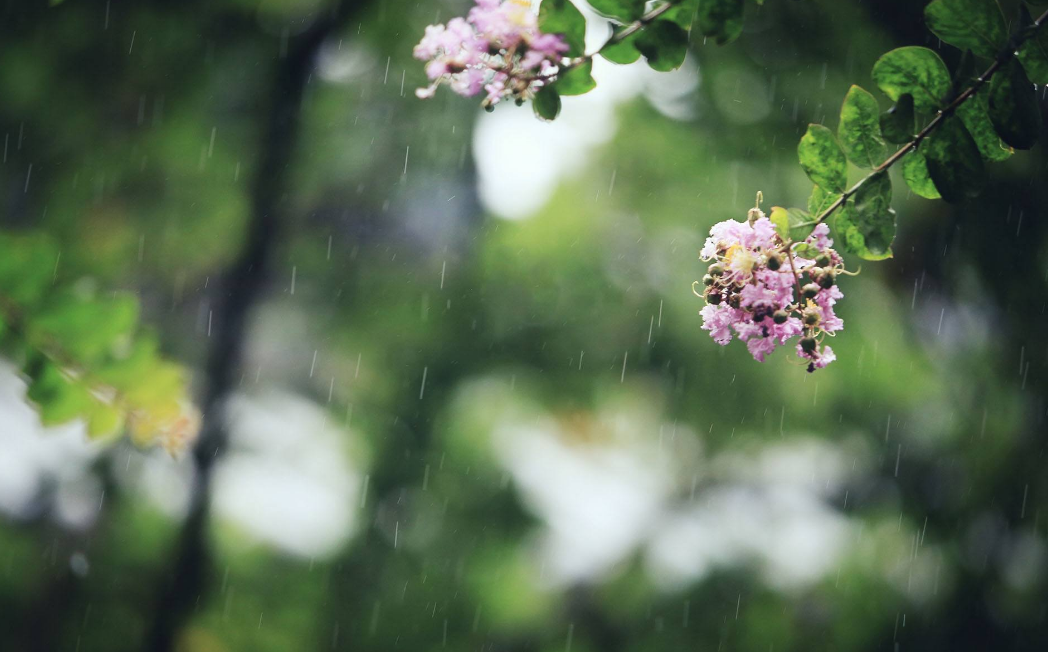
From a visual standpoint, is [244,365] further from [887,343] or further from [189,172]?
[887,343]

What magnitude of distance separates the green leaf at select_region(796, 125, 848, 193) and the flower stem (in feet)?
0.07

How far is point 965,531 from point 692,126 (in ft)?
10.3

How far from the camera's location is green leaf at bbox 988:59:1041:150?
821 millimetres

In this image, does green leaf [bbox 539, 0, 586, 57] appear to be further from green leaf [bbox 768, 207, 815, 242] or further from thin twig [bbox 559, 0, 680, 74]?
green leaf [bbox 768, 207, 815, 242]

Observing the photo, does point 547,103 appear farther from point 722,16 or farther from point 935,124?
point 935,124

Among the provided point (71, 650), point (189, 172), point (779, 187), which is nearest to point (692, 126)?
point (779, 187)

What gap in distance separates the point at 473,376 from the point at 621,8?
192 inches

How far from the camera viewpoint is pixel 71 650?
527 centimetres

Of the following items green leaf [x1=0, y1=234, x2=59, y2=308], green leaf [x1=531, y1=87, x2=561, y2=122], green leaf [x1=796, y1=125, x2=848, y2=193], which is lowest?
green leaf [x1=0, y1=234, x2=59, y2=308]

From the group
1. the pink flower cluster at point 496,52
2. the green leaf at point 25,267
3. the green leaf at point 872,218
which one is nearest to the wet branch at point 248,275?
→ the green leaf at point 25,267

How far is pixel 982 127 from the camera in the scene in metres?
0.90

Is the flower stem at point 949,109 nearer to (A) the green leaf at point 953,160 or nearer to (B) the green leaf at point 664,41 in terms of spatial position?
(A) the green leaf at point 953,160

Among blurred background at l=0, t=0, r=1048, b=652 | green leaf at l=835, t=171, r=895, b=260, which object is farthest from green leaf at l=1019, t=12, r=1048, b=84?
blurred background at l=0, t=0, r=1048, b=652

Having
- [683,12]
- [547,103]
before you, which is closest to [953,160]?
[683,12]
